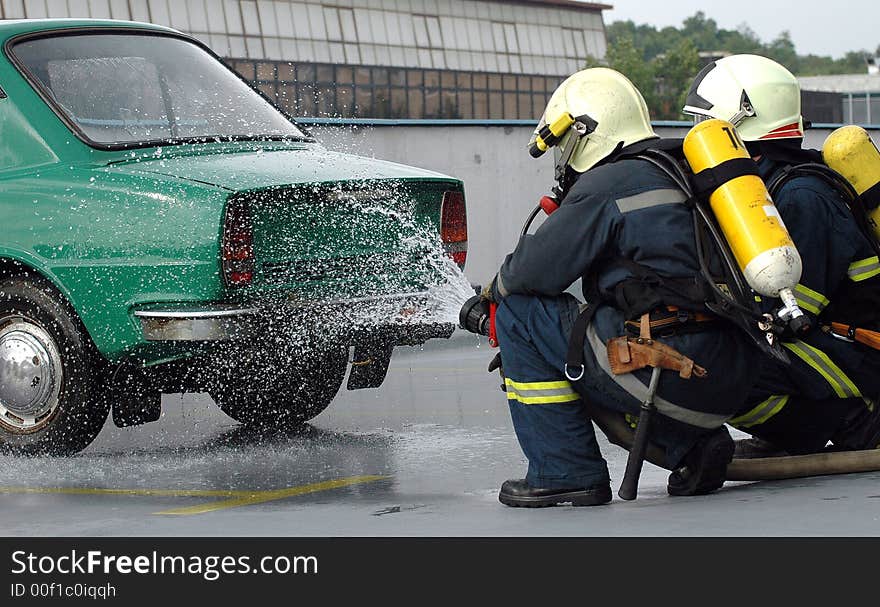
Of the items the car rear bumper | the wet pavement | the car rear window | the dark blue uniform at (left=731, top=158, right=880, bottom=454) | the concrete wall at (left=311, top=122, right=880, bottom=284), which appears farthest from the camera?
the concrete wall at (left=311, top=122, right=880, bottom=284)

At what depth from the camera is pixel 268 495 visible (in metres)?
6.29

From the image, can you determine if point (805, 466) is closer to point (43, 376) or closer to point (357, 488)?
point (357, 488)

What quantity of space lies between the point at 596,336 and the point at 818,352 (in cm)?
108

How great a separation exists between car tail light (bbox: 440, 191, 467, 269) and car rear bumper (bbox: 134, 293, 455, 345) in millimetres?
502

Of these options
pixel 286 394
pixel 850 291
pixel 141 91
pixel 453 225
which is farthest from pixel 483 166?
pixel 850 291

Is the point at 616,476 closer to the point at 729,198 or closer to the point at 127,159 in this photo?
the point at 729,198

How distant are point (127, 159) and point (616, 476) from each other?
2603mm

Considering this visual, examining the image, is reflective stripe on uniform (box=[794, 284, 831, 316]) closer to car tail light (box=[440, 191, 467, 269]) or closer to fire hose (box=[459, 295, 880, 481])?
fire hose (box=[459, 295, 880, 481])

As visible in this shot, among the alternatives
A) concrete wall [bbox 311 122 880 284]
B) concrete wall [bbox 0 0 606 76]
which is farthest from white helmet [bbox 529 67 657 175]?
concrete wall [bbox 0 0 606 76]

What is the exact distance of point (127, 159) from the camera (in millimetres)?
7172

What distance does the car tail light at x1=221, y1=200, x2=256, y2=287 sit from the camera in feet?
22.1

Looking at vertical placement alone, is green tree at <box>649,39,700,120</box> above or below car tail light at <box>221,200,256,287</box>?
below

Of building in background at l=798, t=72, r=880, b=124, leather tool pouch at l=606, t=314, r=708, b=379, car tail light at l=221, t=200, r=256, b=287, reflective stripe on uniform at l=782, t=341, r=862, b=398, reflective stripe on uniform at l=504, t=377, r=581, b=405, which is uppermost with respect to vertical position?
car tail light at l=221, t=200, r=256, b=287

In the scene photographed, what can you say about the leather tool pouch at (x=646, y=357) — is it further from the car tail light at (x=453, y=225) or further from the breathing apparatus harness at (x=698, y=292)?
the car tail light at (x=453, y=225)
